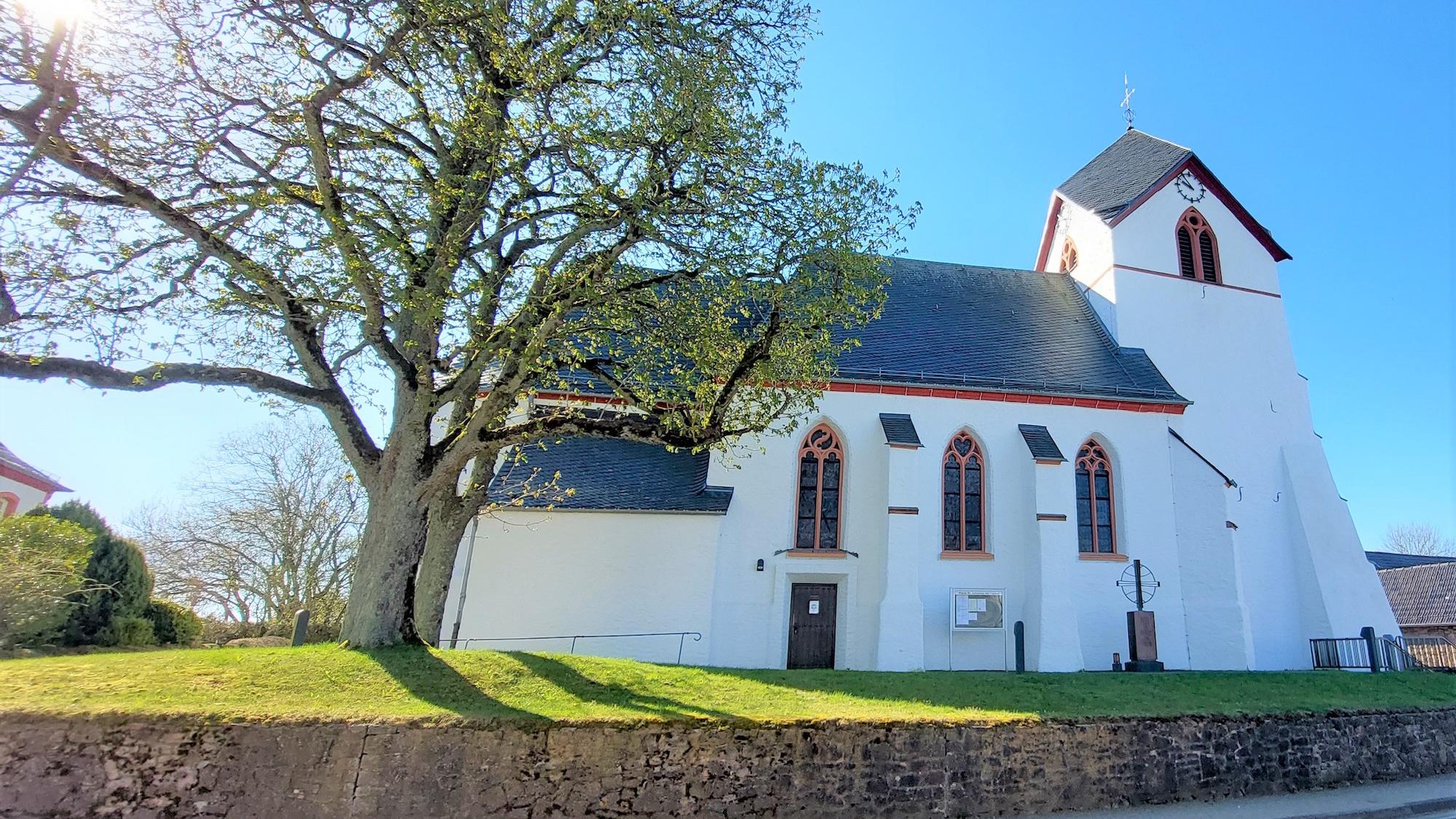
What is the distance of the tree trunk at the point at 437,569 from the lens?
1054 centimetres

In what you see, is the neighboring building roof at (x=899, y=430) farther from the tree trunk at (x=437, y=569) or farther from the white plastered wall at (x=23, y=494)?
the white plastered wall at (x=23, y=494)

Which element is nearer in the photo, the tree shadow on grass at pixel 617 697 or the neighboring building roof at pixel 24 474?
the tree shadow on grass at pixel 617 697

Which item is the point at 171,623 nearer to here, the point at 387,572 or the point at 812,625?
the point at 387,572

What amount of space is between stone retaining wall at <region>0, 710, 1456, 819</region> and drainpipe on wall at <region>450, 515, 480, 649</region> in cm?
787

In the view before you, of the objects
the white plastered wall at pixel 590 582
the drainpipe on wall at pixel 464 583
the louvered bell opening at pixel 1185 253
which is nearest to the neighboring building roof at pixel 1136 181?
the louvered bell opening at pixel 1185 253

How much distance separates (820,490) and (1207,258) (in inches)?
605

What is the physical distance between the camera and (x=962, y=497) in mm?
16969

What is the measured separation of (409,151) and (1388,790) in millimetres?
15898

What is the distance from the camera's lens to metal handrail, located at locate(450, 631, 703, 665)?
559 inches

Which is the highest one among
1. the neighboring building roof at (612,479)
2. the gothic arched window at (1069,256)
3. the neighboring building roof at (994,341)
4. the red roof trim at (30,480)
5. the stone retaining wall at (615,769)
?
the gothic arched window at (1069,256)

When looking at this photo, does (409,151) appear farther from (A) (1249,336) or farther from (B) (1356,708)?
(A) (1249,336)

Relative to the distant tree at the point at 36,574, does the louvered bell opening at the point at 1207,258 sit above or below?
above

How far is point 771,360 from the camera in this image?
33.1 ft

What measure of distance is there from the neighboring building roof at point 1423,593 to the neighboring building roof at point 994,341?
16608mm
